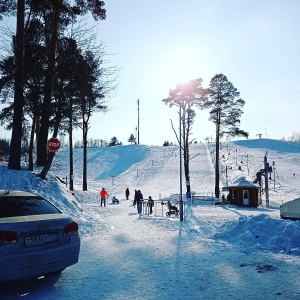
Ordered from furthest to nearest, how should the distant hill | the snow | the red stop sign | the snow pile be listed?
the distant hill < the red stop sign < the snow pile < the snow

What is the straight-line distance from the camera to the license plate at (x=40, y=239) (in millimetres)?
5055

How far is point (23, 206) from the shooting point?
19.0ft

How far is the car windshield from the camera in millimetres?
5464

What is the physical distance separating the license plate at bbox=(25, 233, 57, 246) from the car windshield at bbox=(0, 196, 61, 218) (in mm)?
554

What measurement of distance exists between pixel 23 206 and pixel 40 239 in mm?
864

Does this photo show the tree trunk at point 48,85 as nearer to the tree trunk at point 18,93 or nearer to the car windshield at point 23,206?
the tree trunk at point 18,93

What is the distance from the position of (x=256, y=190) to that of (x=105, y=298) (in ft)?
89.0

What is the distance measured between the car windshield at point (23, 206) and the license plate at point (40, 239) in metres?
0.55

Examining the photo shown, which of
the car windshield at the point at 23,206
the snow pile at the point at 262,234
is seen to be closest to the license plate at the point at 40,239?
the car windshield at the point at 23,206

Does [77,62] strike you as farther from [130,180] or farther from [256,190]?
[130,180]

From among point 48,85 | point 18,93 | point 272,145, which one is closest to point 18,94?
point 18,93

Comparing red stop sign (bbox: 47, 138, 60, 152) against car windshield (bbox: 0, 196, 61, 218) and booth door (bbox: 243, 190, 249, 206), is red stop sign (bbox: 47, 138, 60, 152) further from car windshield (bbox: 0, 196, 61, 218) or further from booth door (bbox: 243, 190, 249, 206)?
booth door (bbox: 243, 190, 249, 206)

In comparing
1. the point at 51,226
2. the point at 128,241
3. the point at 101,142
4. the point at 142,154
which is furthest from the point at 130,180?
the point at 101,142

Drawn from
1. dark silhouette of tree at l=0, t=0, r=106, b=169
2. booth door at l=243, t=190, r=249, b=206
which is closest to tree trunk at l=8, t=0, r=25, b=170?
dark silhouette of tree at l=0, t=0, r=106, b=169
